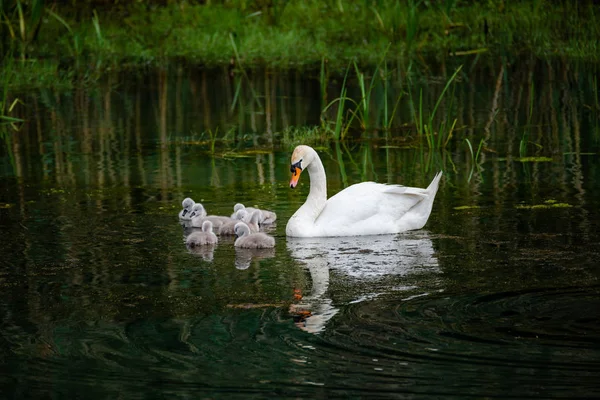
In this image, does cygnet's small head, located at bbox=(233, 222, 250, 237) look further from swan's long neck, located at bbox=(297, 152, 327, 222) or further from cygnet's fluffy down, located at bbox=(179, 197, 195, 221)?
cygnet's fluffy down, located at bbox=(179, 197, 195, 221)

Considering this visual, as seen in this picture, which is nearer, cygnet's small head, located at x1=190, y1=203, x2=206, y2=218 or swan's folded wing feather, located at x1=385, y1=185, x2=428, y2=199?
swan's folded wing feather, located at x1=385, y1=185, x2=428, y2=199

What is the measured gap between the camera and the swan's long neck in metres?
10.1

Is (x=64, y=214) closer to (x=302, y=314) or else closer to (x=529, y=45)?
(x=302, y=314)

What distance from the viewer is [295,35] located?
23234 mm

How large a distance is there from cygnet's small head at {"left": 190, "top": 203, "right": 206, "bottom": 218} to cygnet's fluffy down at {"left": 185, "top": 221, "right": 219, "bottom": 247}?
0.51 meters

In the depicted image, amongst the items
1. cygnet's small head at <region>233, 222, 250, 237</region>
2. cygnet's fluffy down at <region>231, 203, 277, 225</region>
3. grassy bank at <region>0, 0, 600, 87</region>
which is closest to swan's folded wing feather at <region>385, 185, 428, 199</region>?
cygnet's fluffy down at <region>231, 203, 277, 225</region>

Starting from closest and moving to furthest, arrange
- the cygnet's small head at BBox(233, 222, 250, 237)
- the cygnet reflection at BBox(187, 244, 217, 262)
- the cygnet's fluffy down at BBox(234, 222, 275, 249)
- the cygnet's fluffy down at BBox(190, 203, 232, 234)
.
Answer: the cygnet reflection at BBox(187, 244, 217, 262)
the cygnet's fluffy down at BBox(234, 222, 275, 249)
the cygnet's small head at BBox(233, 222, 250, 237)
the cygnet's fluffy down at BBox(190, 203, 232, 234)

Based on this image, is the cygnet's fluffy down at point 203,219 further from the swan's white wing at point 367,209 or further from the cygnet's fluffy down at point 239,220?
the swan's white wing at point 367,209

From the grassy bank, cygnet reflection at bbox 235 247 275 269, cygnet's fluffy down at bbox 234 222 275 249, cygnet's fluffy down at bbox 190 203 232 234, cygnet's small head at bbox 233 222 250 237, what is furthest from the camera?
the grassy bank

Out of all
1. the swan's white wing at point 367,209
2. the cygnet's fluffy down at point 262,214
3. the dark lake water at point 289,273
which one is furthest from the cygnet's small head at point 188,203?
the swan's white wing at point 367,209

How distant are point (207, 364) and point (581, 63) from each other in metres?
14.9

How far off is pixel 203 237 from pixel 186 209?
85cm

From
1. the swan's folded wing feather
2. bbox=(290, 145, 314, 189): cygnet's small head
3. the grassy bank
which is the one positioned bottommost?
the swan's folded wing feather

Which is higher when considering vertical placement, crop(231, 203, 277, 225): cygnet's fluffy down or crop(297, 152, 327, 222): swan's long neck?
crop(297, 152, 327, 222): swan's long neck
